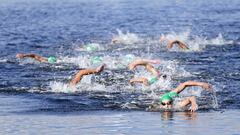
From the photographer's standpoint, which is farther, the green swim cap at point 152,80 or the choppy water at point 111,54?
the green swim cap at point 152,80

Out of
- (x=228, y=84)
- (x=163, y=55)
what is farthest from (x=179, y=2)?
(x=228, y=84)

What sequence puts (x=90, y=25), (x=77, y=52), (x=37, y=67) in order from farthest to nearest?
(x=90, y=25) < (x=77, y=52) < (x=37, y=67)

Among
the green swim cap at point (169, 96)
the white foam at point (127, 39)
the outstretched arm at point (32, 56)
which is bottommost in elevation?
the green swim cap at point (169, 96)

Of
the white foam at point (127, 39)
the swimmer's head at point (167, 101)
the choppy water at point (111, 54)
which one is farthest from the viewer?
the white foam at point (127, 39)

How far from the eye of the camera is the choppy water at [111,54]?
75.6ft

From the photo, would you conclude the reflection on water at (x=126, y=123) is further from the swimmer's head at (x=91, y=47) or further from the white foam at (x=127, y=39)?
the white foam at (x=127, y=39)

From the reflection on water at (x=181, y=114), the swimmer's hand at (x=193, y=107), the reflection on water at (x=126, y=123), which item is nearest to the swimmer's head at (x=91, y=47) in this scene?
the reflection on water at (x=126, y=123)

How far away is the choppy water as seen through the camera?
23047mm

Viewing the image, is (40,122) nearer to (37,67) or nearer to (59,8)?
(37,67)

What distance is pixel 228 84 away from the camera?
84.0 feet

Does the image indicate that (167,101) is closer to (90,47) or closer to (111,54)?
(111,54)

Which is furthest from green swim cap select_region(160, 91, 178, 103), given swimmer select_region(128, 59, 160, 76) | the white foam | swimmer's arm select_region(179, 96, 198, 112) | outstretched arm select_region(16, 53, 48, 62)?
the white foam

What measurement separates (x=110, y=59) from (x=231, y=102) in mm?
10178

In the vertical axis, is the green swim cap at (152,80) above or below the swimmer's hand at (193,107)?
above
